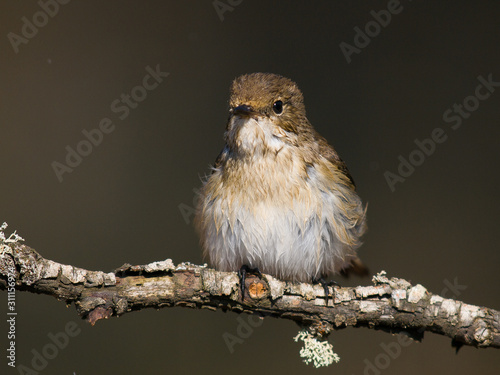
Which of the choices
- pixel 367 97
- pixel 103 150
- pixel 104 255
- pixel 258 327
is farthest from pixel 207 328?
pixel 367 97

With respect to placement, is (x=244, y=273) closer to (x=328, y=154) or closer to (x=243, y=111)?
(x=243, y=111)

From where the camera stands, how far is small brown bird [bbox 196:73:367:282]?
2.63 m

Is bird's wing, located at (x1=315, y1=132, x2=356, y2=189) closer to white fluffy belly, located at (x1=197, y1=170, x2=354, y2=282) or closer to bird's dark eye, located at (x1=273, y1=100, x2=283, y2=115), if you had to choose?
white fluffy belly, located at (x1=197, y1=170, x2=354, y2=282)

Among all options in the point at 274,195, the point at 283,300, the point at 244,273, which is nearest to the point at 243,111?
the point at 274,195

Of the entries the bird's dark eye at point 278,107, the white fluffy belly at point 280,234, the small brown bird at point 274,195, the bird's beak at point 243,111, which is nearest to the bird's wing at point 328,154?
the small brown bird at point 274,195

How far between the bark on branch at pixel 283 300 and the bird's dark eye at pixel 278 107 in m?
0.82

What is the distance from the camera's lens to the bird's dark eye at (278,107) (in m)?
2.65

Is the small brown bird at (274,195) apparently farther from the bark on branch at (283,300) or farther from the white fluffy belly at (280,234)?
the bark on branch at (283,300)

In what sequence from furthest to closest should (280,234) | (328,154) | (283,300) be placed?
(328,154), (280,234), (283,300)

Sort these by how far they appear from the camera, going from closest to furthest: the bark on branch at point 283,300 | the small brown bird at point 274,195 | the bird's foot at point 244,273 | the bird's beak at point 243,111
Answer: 1. the bark on branch at point 283,300
2. the bird's foot at point 244,273
3. the bird's beak at point 243,111
4. the small brown bird at point 274,195

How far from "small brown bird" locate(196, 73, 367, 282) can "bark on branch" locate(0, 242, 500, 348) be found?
369 mm

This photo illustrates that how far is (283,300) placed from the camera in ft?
7.61

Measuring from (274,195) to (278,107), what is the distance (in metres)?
0.43

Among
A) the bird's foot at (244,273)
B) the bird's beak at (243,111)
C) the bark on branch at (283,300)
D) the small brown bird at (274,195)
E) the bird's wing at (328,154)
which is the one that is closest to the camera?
the bark on branch at (283,300)
